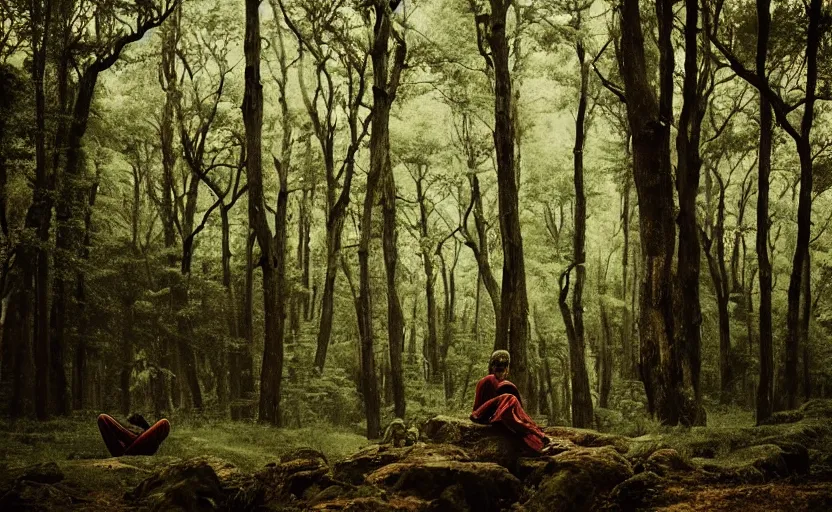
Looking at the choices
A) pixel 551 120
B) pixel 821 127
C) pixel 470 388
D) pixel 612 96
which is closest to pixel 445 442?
pixel 470 388

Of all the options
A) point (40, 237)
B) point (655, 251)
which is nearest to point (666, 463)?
point (655, 251)

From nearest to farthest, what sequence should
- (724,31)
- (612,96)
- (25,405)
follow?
(25,405)
(724,31)
(612,96)

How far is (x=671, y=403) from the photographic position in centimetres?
1141

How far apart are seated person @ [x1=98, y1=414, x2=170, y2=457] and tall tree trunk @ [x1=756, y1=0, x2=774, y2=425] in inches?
494

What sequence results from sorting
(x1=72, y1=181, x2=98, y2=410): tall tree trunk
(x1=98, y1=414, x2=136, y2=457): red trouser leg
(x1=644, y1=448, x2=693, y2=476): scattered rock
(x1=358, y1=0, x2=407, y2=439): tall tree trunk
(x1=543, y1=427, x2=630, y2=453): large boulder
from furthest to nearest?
(x1=72, y1=181, x2=98, y2=410): tall tree trunk, (x1=358, y1=0, x2=407, y2=439): tall tree trunk, (x1=98, y1=414, x2=136, y2=457): red trouser leg, (x1=543, y1=427, x2=630, y2=453): large boulder, (x1=644, y1=448, x2=693, y2=476): scattered rock

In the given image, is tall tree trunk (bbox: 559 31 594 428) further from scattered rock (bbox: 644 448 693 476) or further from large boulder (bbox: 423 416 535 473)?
scattered rock (bbox: 644 448 693 476)

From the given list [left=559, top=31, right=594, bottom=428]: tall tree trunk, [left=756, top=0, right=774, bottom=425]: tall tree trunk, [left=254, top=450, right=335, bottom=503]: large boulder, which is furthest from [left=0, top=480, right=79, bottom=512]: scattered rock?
[left=559, top=31, right=594, bottom=428]: tall tree trunk

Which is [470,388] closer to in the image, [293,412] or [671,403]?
[293,412]

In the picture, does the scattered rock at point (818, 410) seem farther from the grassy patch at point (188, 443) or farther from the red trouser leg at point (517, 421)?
the grassy patch at point (188, 443)

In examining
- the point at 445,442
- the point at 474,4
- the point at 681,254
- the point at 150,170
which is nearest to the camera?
the point at 445,442

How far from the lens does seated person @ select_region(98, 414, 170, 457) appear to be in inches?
365

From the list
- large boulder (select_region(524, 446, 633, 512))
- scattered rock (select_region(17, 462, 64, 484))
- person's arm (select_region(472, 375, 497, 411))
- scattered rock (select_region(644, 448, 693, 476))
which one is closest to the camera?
large boulder (select_region(524, 446, 633, 512))

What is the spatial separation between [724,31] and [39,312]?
21.0 meters

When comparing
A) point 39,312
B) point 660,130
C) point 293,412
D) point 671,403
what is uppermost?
point 660,130
